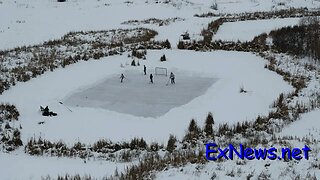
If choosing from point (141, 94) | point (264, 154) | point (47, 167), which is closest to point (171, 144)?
point (264, 154)

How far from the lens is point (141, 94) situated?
13.7 metres

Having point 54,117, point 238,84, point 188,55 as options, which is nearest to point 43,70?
point 54,117

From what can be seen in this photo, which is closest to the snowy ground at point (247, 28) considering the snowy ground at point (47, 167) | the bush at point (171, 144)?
the bush at point (171, 144)

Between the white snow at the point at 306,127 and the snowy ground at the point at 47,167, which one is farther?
the white snow at the point at 306,127

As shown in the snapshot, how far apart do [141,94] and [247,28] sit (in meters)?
14.5

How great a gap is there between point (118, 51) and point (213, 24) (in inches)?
356

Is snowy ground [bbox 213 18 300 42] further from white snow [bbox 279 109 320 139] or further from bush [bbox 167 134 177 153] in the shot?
bush [bbox 167 134 177 153]

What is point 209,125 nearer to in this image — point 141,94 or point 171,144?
point 171,144

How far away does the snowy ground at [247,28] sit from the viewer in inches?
933

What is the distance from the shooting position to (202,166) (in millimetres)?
7492

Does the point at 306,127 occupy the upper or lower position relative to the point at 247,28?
lower

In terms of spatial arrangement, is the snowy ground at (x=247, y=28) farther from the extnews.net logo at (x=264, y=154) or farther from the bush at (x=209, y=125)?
the extnews.net logo at (x=264, y=154)

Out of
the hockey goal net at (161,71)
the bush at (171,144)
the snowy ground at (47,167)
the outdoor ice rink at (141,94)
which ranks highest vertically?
the hockey goal net at (161,71)

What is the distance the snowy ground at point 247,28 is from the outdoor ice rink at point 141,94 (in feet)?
28.3
